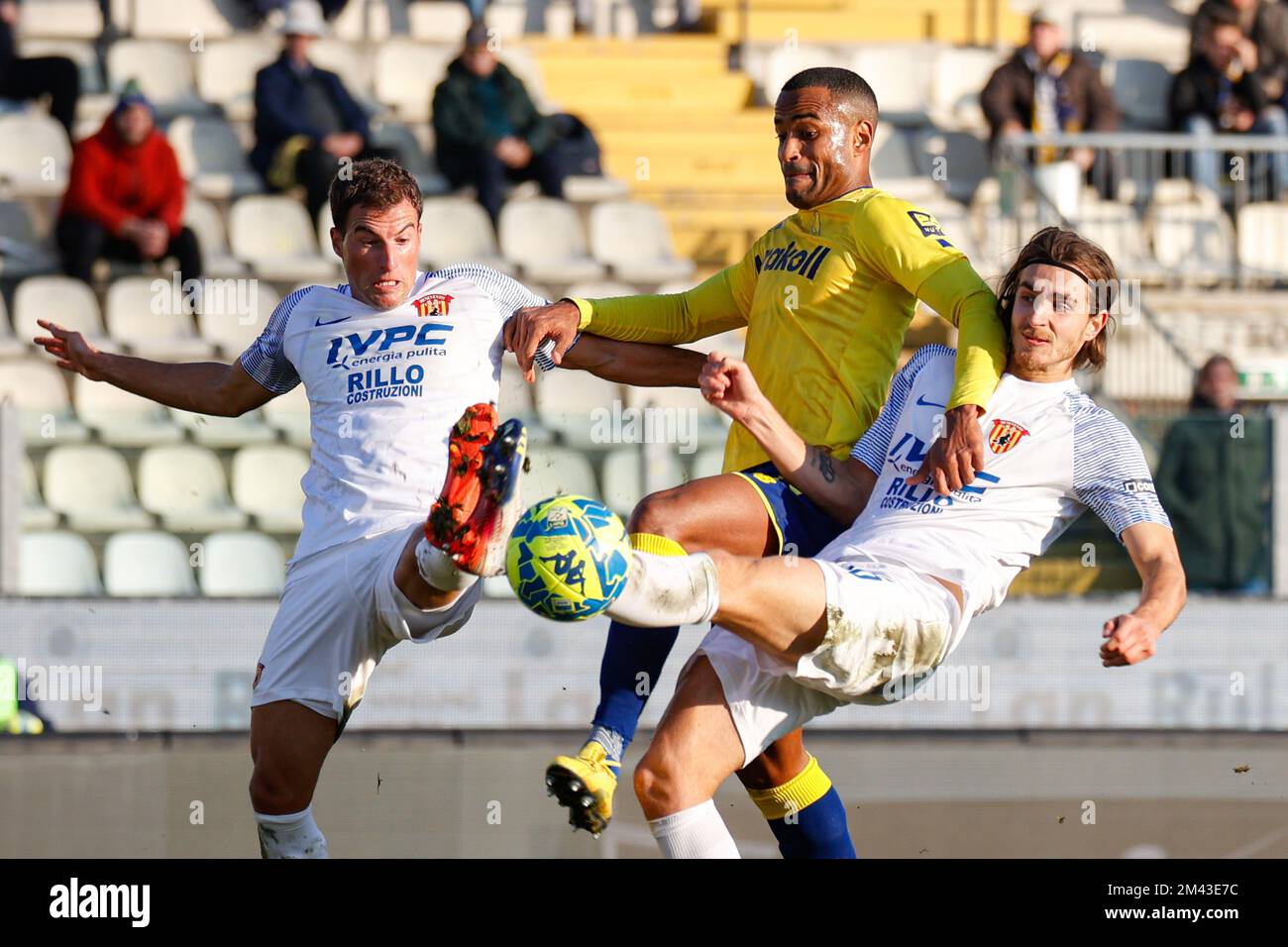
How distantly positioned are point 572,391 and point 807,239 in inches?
169

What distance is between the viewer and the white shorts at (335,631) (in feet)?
16.6

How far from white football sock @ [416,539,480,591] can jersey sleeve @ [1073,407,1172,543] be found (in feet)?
5.20

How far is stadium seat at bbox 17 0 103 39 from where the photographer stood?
489 inches

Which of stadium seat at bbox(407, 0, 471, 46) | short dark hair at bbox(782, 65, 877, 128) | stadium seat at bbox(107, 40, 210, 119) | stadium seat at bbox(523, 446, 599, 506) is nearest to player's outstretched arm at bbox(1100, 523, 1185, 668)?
short dark hair at bbox(782, 65, 877, 128)

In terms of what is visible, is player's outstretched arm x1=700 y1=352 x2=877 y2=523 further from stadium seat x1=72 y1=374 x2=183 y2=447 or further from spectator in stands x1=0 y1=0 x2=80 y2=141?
spectator in stands x1=0 y1=0 x2=80 y2=141

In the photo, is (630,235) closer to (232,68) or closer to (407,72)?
(407,72)

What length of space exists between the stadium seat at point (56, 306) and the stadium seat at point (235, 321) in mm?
548

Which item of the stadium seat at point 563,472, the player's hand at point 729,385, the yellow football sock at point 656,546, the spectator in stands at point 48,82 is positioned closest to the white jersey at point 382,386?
the player's hand at point 729,385

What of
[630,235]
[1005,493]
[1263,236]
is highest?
[630,235]

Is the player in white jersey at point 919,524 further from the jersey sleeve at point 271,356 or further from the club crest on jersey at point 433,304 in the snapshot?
the jersey sleeve at point 271,356

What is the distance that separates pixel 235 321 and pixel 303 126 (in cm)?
141

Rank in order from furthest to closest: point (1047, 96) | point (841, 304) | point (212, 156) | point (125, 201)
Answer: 1. point (1047, 96)
2. point (212, 156)
3. point (125, 201)
4. point (841, 304)

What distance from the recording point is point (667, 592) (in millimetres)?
4109

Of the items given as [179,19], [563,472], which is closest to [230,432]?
[563,472]
